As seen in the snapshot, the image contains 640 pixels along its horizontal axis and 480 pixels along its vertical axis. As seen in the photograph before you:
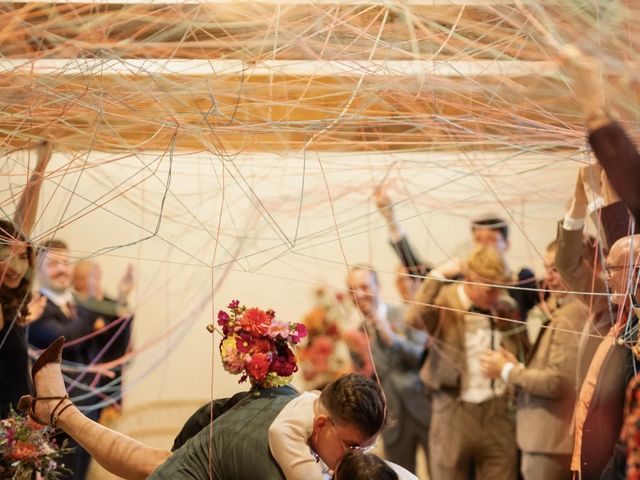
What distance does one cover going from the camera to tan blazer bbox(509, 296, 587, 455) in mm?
2875

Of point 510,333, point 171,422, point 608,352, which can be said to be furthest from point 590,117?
point 171,422

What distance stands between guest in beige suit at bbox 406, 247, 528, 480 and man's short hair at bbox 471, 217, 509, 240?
169 mm

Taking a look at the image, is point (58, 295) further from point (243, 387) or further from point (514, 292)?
point (514, 292)

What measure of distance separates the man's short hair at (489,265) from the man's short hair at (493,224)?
172mm

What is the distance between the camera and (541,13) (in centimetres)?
247

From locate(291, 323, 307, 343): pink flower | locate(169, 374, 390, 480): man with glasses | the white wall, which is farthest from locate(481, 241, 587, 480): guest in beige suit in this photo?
locate(169, 374, 390, 480): man with glasses

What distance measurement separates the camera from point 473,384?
319 centimetres

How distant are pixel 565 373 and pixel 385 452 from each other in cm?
80

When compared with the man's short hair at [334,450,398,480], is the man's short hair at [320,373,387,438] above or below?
above

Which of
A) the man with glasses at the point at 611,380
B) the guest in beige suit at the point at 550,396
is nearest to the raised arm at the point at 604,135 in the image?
the man with glasses at the point at 611,380

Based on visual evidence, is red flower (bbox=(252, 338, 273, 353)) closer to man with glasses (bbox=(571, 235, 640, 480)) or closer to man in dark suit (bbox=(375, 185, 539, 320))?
man with glasses (bbox=(571, 235, 640, 480))

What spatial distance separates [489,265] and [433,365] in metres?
0.38

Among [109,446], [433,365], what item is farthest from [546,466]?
[109,446]

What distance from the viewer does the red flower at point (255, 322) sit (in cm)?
222
